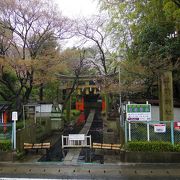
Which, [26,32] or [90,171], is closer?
[90,171]

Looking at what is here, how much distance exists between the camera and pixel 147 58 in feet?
59.6

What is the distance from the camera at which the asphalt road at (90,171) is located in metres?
10.9

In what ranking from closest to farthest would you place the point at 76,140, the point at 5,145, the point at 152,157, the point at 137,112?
the point at 152,157 < the point at 137,112 < the point at 5,145 < the point at 76,140

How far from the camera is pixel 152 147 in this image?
13219 millimetres

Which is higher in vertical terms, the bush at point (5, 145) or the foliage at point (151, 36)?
the foliage at point (151, 36)

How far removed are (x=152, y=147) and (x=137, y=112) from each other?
6.34 ft

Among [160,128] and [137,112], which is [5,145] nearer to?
[137,112]

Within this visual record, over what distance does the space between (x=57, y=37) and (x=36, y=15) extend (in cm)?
279

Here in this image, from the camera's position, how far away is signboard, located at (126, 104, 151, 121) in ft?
45.7

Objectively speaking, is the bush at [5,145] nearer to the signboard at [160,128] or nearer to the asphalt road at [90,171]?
the asphalt road at [90,171]

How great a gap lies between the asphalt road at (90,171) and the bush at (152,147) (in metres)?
0.82

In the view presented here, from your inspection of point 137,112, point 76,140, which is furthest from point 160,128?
point 76,140

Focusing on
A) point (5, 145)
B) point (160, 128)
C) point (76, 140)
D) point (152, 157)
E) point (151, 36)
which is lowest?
point (152, 157)

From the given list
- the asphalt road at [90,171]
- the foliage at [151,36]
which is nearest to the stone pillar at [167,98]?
the foliage at [151,36]
